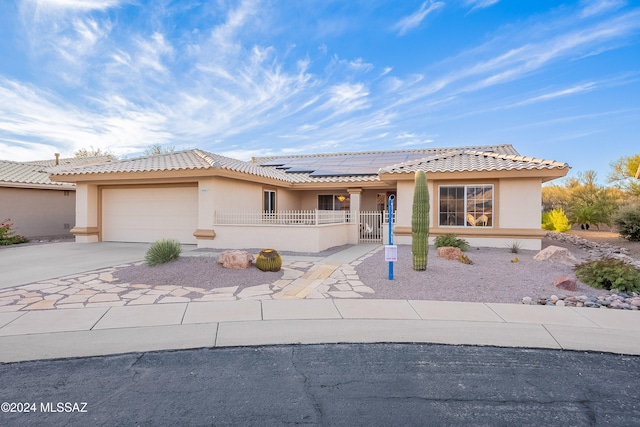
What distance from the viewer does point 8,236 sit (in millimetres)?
16031

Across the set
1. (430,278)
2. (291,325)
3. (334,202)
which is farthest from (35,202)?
(430,278)

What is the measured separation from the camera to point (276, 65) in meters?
16.7

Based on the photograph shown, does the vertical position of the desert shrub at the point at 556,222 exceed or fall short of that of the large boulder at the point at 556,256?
it exceeds it

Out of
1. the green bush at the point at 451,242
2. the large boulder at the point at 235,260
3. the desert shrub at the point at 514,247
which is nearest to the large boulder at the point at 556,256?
the desert shrub at the point at 514,247

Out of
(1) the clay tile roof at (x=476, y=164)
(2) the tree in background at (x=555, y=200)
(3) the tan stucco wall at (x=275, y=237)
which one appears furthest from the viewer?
(2) the tree in background at (x=555, y=200)

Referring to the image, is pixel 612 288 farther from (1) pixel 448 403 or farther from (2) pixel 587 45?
(2) pixel 587 45

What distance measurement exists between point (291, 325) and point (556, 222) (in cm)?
2400

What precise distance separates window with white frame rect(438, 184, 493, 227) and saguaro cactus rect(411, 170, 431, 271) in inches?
239

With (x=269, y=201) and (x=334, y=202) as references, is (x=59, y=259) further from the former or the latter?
(x=334, y=202)

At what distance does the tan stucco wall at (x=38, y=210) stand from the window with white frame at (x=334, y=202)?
1492cm

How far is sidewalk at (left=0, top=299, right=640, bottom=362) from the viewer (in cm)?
455

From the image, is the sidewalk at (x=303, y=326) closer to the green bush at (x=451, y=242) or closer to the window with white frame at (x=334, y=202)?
the green bush at (x=451, y=242)

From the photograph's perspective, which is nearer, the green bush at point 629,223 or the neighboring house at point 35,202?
the green bush at point 629,223

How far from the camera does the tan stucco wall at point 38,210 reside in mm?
17703
